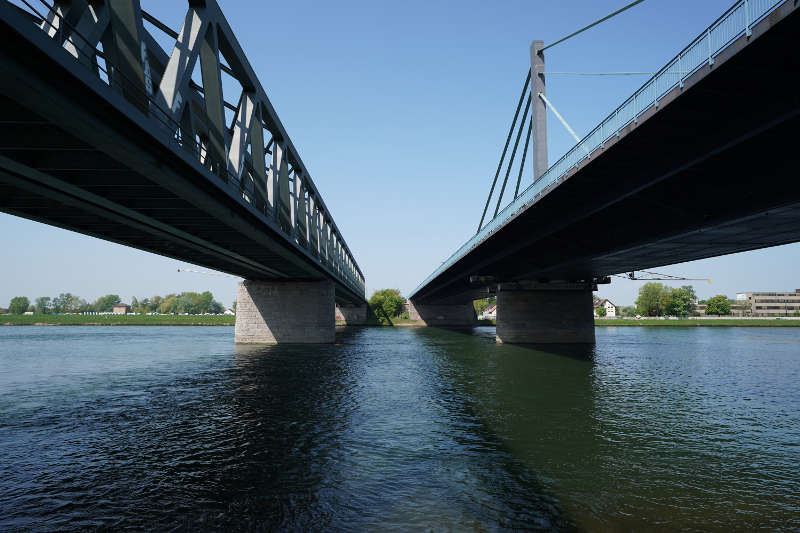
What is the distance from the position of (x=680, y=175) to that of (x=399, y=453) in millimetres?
15308

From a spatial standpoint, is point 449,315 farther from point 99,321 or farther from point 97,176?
point 97,176

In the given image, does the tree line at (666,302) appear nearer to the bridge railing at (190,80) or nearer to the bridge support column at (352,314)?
the bridge support column at (352,314)

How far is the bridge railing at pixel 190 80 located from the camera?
12.7 m

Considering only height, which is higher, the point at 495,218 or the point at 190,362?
the point at 495,218

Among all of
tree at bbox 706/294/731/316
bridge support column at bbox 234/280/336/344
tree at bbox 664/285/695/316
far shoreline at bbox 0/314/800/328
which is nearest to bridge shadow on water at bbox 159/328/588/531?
bridge support column at bbox 234/280/336/344

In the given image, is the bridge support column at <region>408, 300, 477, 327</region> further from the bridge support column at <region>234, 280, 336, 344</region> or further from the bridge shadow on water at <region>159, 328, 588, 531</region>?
the bridge shadow on water at <region>159, 328, 588, 531</region>

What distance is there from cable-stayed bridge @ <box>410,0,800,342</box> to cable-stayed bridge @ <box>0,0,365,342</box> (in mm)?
15290

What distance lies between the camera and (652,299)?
179750 millimetres

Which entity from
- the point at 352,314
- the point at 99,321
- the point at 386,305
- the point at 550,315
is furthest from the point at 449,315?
the point at 99,321

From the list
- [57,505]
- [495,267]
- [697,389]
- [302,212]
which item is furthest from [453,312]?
[57,505]

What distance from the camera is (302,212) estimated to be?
39844 mm

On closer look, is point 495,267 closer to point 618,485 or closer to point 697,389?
point 697,389

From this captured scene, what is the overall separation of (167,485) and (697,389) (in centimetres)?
2459

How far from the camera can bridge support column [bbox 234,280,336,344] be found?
49531 mm
